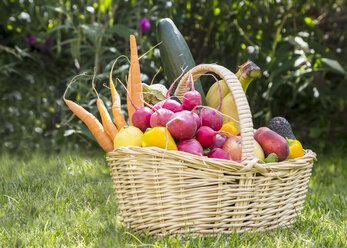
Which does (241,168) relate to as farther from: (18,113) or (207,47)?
(18,113)

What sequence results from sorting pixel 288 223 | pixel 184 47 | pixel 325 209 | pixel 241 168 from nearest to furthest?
1. pixel 241 168
2. pixel 288 223
3. pixel 325 209
4. pixel 184 47

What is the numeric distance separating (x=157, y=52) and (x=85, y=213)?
1.52 meters

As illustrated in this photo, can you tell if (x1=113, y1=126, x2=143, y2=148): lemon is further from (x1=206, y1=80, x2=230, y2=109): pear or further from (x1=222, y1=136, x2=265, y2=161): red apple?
(x1=206, y1=80, x2=230, y2=109): pear

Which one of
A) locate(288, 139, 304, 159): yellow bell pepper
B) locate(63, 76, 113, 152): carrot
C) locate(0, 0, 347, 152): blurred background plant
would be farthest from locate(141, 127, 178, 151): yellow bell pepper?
locate(0, 0, 347, 152): blurred background plant

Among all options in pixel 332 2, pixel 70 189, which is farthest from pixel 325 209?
pixel 332 2

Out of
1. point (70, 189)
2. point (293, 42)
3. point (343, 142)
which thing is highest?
point (293, 42)

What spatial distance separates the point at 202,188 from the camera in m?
1.28

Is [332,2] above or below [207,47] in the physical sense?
above

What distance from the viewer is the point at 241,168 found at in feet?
4.17

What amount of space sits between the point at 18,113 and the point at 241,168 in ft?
7.73

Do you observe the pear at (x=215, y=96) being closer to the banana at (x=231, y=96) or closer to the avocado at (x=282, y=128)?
the banana at (x=231, y=96)

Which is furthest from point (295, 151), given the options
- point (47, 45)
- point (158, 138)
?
point (47, 45)

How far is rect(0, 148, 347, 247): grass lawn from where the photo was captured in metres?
1.29

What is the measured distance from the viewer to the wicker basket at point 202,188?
50.1 inches
